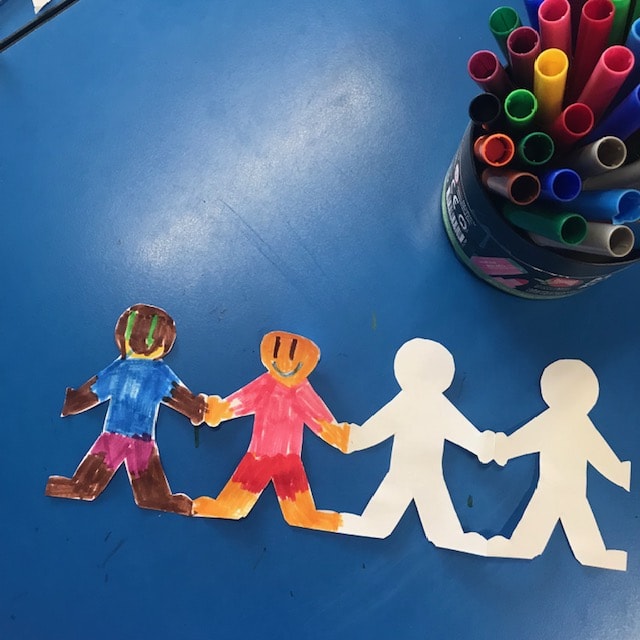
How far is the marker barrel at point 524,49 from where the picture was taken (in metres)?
0.40

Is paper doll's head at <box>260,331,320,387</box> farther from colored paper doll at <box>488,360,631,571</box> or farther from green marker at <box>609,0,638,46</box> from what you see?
green marker at <box>609,0,638,46</box>

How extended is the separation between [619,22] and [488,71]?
0.30 feet

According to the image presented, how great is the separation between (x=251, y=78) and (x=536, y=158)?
1.03 ft

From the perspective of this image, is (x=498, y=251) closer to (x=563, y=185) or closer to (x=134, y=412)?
(x=563, y=185)

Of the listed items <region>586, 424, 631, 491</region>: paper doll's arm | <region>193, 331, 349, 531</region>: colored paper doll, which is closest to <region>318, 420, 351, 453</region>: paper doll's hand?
<region>193, 331, 349, 531</region>: colored paper doll

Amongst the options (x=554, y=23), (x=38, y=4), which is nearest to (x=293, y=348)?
(x=554, y=23)

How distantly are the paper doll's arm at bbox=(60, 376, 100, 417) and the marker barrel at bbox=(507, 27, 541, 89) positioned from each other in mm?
423

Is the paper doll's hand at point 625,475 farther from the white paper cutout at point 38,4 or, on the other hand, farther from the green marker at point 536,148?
the white paper cutout at point 38,4

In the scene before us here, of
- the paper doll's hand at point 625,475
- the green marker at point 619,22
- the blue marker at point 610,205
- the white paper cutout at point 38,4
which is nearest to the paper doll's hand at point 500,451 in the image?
the paper doll's hand at point 625,475

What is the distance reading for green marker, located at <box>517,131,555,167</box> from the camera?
391 millimetres

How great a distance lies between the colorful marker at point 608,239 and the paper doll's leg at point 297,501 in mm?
290

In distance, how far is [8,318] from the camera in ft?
1.86

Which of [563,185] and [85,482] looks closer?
[563,185]

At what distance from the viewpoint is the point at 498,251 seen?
48 centimetres
